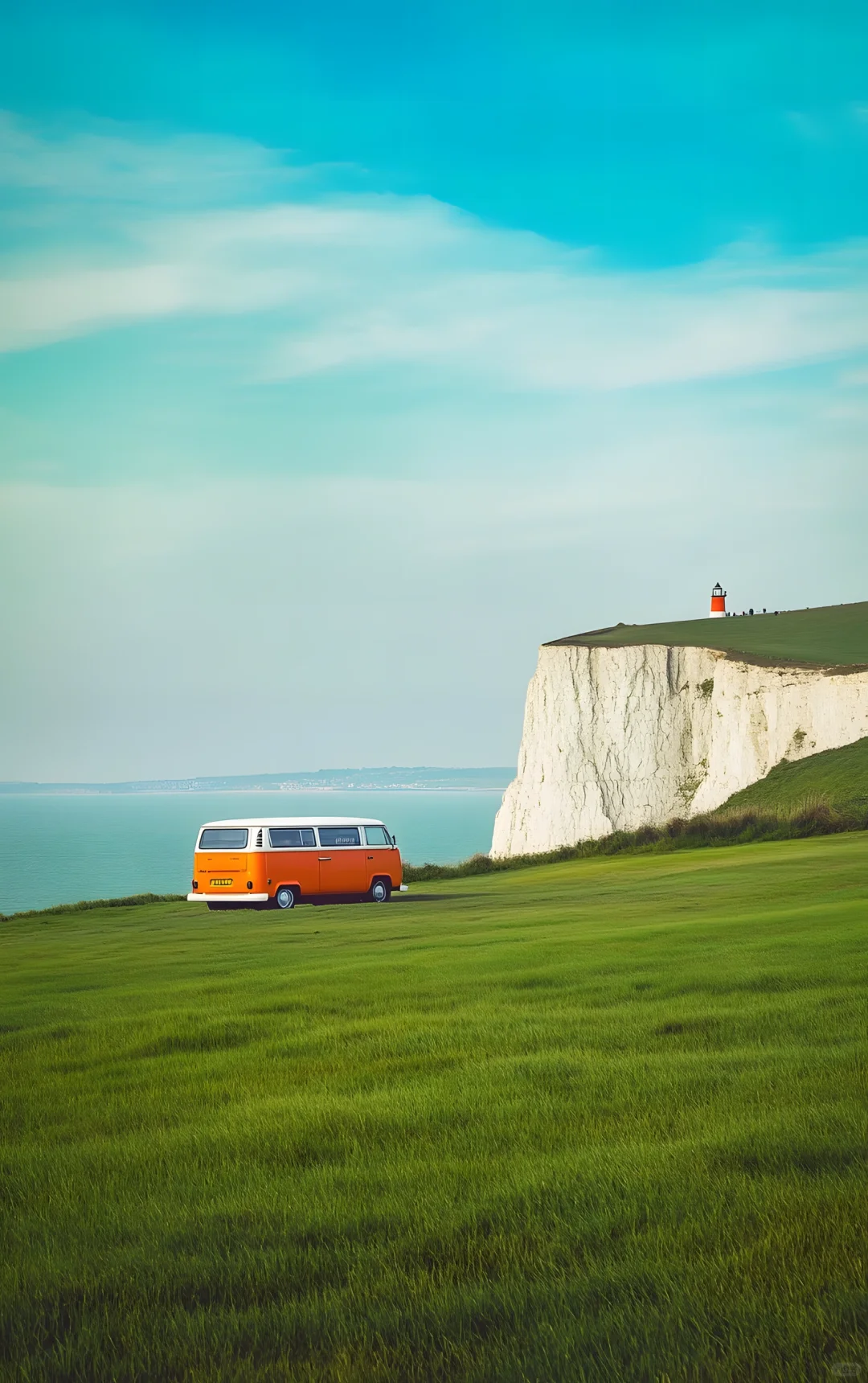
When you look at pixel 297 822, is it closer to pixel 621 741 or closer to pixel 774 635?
pixel 621 741

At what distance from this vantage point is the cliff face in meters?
65.8

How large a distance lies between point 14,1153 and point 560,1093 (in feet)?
10.5

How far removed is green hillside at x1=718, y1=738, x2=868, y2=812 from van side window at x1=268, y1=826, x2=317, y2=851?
1889cm

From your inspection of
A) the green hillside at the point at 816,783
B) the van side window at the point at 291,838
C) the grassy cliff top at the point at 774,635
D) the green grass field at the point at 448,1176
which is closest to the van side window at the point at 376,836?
the van side window at the point at 291,838

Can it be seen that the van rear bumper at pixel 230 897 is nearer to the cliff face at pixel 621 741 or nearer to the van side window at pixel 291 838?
the van side window at pixel 291 838

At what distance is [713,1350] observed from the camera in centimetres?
369

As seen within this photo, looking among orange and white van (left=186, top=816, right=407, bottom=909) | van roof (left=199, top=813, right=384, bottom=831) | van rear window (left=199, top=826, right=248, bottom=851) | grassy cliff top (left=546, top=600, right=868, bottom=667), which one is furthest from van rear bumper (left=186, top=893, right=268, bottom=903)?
grassy cliff top (left=546, top=600, right=868, bottom=667)

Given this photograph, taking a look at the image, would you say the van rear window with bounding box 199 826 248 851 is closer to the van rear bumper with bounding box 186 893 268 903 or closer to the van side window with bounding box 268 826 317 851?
the van side window with bounding box 268 826 317 851

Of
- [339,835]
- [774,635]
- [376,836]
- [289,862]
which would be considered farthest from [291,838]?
[774,635]

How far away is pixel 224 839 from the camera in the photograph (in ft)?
92.7

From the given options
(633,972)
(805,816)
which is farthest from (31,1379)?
(805,816)

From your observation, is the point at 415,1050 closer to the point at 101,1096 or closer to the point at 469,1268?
the point at 101,1096

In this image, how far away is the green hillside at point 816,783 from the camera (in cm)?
4000

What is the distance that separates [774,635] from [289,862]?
53.9 m
